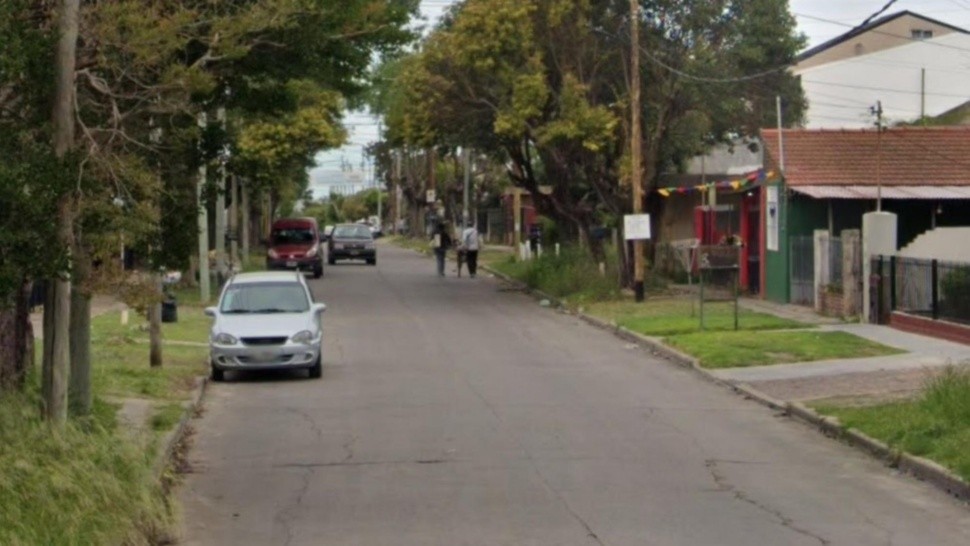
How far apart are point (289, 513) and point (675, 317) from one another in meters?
19.5

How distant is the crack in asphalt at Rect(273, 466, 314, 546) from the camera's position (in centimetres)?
1149

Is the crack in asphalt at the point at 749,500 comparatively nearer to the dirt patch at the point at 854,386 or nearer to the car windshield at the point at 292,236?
the dirt patch at the point at 854,386

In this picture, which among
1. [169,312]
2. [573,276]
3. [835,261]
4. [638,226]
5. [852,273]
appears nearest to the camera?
[852,273]

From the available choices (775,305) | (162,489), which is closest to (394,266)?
(775,305)

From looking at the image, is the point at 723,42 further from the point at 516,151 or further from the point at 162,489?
the point at 162,489

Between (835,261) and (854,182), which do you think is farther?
(854,182)

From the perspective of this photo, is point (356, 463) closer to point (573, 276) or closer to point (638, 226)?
point (638, 226)

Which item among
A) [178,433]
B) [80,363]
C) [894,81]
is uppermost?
[894,81]

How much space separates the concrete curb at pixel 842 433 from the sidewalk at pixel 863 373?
6.8 inches

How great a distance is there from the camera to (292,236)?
170 feet

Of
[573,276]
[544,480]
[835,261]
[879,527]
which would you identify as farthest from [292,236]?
[879,527]

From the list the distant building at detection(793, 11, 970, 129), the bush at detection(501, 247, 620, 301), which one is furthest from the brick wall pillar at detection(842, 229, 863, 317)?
the distant building at detection(793, 11, 970, 129)

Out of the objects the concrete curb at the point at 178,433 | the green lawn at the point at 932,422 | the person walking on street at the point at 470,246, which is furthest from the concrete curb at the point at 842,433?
the person walking on street at the point at 470,246

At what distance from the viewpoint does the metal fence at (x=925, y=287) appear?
25.3 meters
